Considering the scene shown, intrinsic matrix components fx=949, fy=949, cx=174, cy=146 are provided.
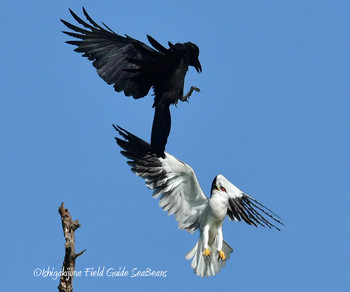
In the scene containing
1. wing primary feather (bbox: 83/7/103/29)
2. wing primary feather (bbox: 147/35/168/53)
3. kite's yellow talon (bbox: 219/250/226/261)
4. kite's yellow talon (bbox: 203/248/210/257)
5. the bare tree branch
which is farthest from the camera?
kite's yellow talon (bbox: 219/250/226/261)

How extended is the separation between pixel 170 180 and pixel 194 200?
22.0 inches

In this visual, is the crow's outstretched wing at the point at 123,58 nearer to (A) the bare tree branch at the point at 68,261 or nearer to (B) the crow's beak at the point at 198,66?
(B) the crow's beak at the point at 198,66

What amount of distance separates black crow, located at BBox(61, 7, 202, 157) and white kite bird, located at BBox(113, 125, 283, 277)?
75 cm

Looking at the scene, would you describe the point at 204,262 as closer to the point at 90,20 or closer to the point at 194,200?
the point at 194,200

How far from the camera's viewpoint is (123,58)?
49.0 ft

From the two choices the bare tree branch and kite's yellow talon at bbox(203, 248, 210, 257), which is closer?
the bare tree branch

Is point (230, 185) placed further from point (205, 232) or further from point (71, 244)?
point (71, 244)

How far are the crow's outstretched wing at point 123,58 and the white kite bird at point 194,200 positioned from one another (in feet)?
4.50

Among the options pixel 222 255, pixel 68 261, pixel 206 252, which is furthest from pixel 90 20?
pixel 68 261

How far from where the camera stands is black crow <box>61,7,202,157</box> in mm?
14148

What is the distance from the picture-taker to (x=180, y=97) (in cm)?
1423

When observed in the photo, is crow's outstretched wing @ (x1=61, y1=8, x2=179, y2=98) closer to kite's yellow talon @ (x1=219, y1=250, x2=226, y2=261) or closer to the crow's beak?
the crow's beak

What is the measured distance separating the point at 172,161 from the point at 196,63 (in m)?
2.38

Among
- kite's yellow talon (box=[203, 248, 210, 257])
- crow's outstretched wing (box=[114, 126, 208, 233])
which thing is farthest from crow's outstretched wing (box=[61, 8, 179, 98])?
kite's yellow talon (box=[203, 248, 210, 257])
